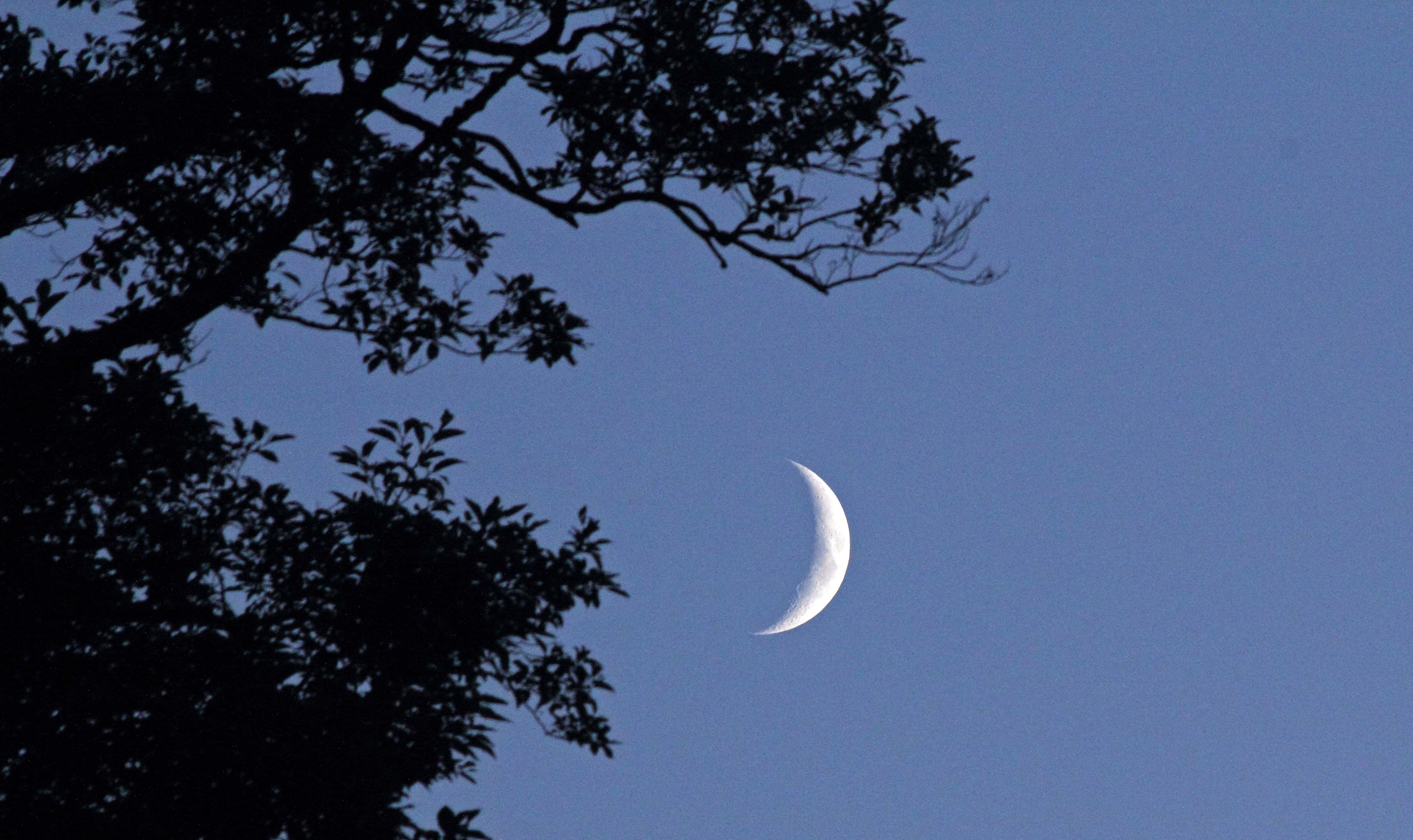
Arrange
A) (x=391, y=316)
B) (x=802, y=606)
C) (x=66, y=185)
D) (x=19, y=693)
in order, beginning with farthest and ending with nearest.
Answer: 1. (x=802, y=606)
2. (x=391, y=316)
3. (x=66, y=185)
4. (x=19, y=693)

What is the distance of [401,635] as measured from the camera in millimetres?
7863

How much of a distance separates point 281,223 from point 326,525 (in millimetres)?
2348

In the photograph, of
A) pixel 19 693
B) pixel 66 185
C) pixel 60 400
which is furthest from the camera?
pixel 66 185

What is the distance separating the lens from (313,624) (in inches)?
320

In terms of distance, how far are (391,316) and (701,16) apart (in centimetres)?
295

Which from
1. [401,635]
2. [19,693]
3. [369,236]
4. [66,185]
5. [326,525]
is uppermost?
[369,236]

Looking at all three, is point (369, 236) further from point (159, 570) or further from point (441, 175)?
point (159, 570)

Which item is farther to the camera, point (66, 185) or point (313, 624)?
point (66, 185)

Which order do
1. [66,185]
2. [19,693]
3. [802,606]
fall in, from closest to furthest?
[19,693] < [66,185] < [802,606]

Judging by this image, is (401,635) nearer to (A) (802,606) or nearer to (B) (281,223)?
(B) (281,223)

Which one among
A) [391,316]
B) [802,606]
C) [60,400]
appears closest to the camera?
[60,400]

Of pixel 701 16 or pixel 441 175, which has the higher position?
pixel 701 16

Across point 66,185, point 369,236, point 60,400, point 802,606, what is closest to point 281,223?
Answer: point 369,236

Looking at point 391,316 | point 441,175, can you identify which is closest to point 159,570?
point 391,316
